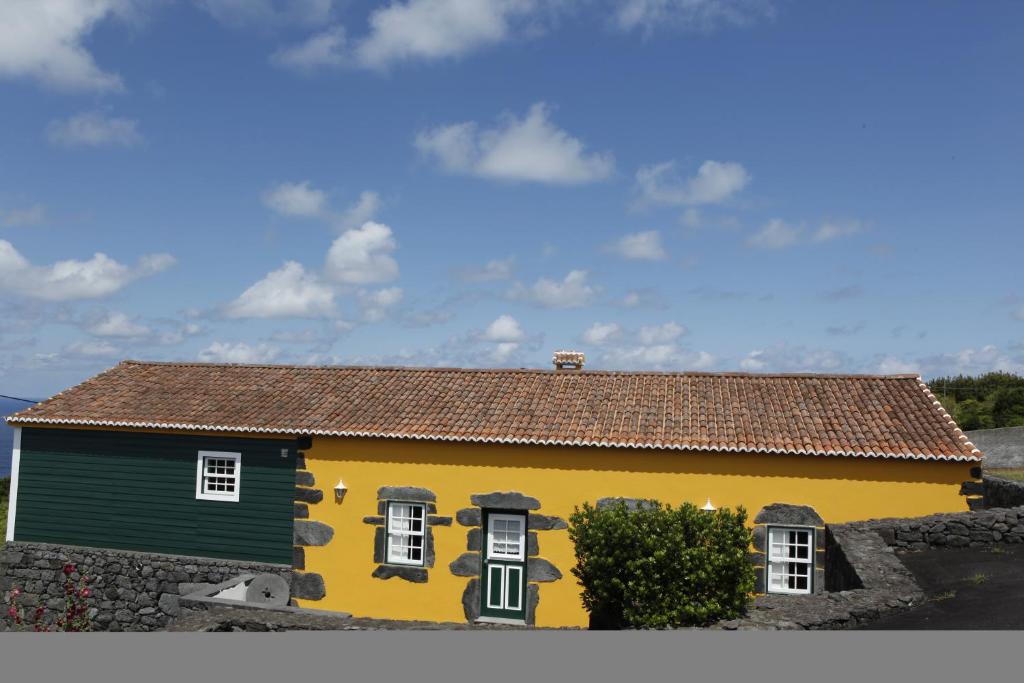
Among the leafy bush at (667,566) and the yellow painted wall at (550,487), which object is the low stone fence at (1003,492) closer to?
the yellow painted wall at (550,487)

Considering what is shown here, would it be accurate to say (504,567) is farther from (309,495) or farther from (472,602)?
(309,495)

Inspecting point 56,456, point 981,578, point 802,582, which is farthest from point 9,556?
point 981,578

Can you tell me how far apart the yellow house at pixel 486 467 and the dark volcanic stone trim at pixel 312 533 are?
1.2 inches

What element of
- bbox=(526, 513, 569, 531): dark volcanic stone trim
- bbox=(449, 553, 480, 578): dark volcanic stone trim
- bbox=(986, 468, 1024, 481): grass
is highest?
bbox=(986, 468, 1024, 481): grass

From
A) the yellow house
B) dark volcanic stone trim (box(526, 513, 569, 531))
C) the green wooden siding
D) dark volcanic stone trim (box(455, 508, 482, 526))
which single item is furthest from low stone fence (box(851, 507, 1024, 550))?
the green wooden siding

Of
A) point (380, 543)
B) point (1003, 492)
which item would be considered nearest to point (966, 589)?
point (1003, 492)

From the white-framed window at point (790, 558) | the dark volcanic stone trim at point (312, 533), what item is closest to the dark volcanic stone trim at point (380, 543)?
the dark volcanic stone trim at point (312, 533)

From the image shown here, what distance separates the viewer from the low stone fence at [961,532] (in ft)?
41.8

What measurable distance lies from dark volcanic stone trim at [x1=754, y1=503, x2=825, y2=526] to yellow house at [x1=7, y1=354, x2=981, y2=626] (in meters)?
0.03

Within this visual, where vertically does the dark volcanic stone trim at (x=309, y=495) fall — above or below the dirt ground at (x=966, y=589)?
above

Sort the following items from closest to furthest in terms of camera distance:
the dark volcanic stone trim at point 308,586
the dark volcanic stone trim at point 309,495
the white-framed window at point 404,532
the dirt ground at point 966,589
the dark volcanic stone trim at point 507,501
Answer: the dirt ground at point 966,589
the dark volcanic stone trim at point 507,501
the white-framed window at point 404,532
the dark volcanic stone trim at point 308,586
the dark volcanic stone trim at point 309,495

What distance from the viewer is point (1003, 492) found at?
1709 centimetres

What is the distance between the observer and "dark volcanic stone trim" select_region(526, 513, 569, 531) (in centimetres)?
1560

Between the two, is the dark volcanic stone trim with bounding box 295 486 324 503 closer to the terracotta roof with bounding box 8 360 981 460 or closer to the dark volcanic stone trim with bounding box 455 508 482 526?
the terracotta roof with bounding box 8 360 981 460
